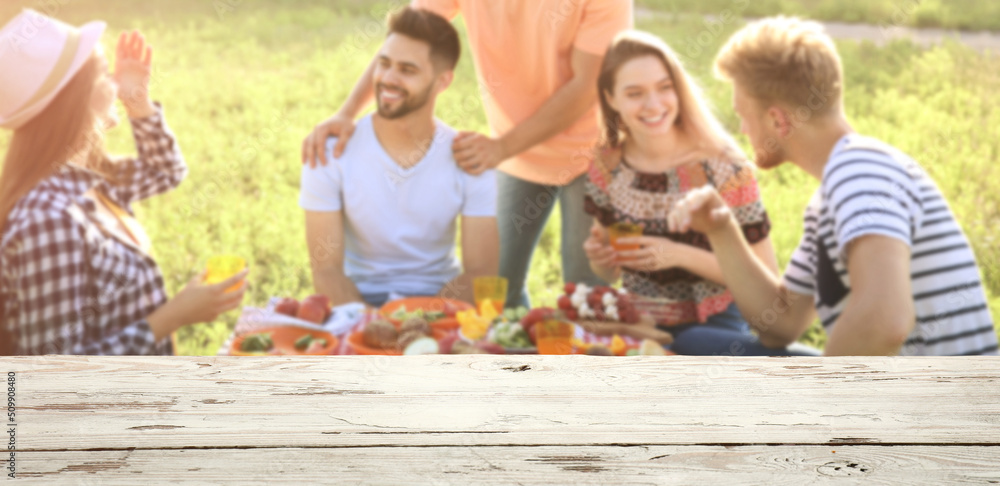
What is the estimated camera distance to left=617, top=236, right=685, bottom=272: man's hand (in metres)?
2.09

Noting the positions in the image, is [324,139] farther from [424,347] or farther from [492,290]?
[424,347]

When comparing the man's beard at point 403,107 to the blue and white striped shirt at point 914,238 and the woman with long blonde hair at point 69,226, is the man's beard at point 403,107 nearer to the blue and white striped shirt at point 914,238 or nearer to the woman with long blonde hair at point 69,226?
the woman with long blonde hair at point 69,226

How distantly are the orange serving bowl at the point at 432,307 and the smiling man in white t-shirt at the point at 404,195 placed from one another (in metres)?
0.27

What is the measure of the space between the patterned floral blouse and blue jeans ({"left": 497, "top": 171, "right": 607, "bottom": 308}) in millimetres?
292

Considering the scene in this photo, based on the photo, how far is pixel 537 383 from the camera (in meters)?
0.87

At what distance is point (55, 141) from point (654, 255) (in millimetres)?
1403

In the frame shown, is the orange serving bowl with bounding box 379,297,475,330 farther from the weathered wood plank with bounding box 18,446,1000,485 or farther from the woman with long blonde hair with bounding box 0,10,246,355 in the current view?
the weathered wood plank with bounding box 18,446,1000,485

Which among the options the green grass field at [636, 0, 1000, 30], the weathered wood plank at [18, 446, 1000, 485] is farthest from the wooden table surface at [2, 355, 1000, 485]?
the green grass field at [636, 0, 1000, 30]

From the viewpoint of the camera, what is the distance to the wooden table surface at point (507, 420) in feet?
2.36

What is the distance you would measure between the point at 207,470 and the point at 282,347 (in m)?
1.18

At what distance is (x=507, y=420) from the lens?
2.60 ft

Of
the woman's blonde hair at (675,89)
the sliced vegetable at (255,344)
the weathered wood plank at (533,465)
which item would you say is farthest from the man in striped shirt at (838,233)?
the sliced vegetable at (255,344)

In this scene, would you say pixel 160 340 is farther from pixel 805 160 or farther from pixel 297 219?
pixel 297 219

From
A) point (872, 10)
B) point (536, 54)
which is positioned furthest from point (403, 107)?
point (872, 10)
